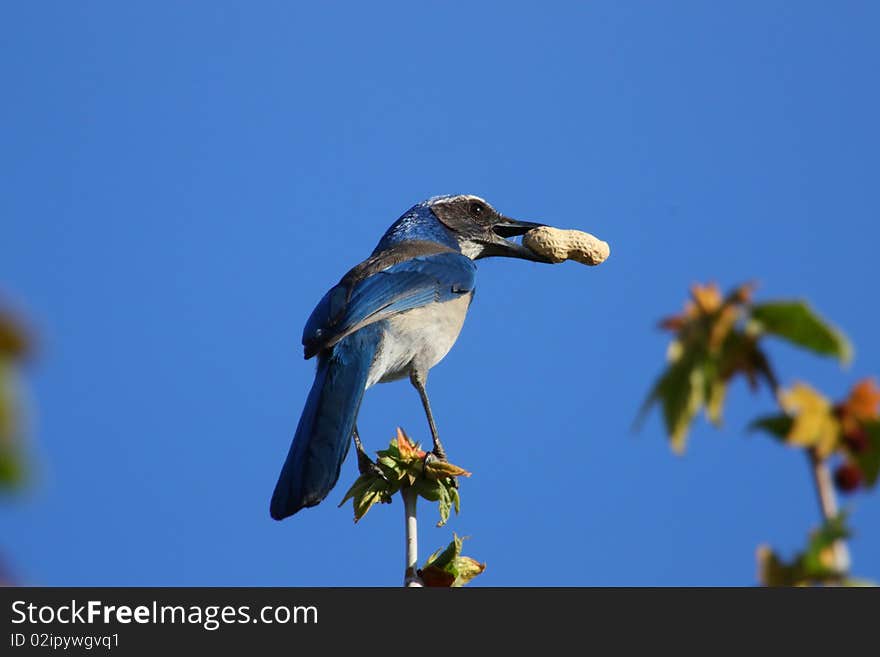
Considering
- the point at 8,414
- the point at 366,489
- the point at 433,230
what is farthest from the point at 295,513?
the point at 8,414

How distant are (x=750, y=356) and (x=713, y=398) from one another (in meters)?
0.11

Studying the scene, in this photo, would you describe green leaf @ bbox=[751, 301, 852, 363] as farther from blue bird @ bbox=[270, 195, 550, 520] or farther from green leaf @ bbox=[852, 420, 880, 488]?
blue bird @ bbox=[270, 195, 550, 520]

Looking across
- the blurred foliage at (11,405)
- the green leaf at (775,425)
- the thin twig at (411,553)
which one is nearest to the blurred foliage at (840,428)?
the green leaf at (775,425)

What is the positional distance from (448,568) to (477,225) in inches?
266

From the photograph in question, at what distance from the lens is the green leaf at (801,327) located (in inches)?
66.3

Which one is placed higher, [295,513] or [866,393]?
[295,513]

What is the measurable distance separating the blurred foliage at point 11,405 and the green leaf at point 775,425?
1.22 m

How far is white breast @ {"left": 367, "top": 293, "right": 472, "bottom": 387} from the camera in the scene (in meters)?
8.09

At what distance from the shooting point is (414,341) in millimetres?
8359

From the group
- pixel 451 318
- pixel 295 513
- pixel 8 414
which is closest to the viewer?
pixel 8 414

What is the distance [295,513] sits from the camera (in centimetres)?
636

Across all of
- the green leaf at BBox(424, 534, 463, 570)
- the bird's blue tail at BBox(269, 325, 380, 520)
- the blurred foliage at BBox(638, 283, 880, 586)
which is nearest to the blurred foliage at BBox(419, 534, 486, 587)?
the green leaf at BBox(424, 534, 463, 570)

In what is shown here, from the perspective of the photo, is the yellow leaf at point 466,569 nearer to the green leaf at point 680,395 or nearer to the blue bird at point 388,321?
the blue bird at point 388,321

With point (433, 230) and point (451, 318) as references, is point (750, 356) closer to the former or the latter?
point (451, 318)
